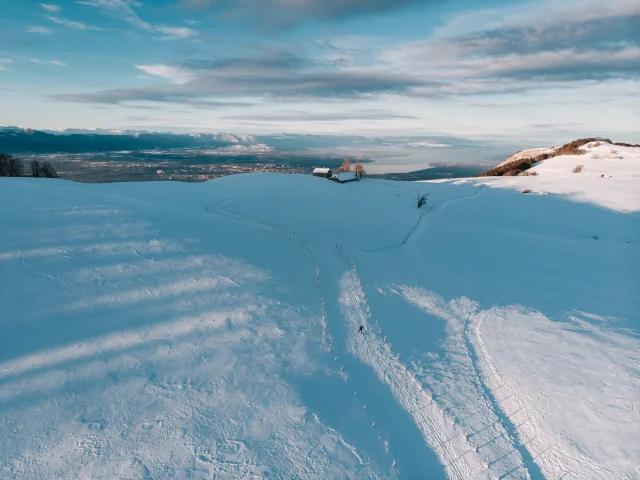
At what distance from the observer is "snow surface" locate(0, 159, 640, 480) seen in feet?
38.7

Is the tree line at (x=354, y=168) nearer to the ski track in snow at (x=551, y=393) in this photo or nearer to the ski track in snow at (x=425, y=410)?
Result: the ski track in snow at (x=551, y=393)

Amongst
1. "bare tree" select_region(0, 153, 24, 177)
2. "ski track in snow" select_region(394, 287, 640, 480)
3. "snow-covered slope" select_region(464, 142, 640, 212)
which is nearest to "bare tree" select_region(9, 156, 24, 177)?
"bare tree" select_region(0, 153, 24, 177)

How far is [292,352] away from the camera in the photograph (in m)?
16.5

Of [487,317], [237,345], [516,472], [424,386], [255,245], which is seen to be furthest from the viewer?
[255,245]

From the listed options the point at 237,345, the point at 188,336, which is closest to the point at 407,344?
the point at 237,345

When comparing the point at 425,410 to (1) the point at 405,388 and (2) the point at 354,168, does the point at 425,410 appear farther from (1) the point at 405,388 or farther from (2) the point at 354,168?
(2) the point at 354,168

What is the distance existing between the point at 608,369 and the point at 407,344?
30.7 feet

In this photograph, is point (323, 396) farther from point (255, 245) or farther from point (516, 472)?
point (255, 245)

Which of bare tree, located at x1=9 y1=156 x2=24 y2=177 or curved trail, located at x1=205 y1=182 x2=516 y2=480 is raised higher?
bare tree, located at x1=9 y1=156 x2=24 y2=177

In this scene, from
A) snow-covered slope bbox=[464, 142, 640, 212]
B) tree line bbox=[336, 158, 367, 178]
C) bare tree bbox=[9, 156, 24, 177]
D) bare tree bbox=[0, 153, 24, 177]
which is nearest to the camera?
snow-covered slope bbox=[464, 142, 640, 212]

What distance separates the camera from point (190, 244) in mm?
25234

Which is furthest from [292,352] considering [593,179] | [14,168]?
[593,179]

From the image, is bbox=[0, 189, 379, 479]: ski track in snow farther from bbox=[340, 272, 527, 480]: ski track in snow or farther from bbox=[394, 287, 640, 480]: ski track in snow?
bbox=[394, 287, 640, 480]: ski track in snow

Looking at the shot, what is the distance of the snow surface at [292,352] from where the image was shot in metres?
11.8
